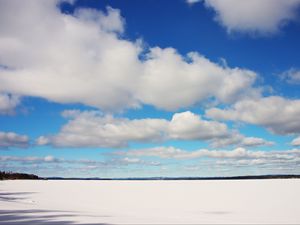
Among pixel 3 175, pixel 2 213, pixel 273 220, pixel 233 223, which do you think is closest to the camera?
pixel 233 223

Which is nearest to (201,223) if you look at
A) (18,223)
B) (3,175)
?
(18,223)

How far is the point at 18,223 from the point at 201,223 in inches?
251

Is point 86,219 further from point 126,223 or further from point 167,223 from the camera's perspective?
point 167,223

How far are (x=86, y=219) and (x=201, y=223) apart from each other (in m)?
4.29

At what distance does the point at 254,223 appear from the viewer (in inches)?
500

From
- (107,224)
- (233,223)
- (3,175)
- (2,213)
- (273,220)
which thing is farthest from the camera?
(3,175)

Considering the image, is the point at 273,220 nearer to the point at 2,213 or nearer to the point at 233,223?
the point at 233,223

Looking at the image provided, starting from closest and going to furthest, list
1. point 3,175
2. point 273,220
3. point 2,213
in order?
point 273,220, point 2,213, point 3,175

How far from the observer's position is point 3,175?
8456cm

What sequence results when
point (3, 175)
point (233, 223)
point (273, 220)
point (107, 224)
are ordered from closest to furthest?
point (107, 224), point (233, 223), point (273, 220), point (3, 175)

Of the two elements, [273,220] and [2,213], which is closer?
[273,220]

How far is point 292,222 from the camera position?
1334 centimetres

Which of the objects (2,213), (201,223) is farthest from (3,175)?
(201,223)

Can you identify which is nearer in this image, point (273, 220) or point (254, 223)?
point (254, 223)
